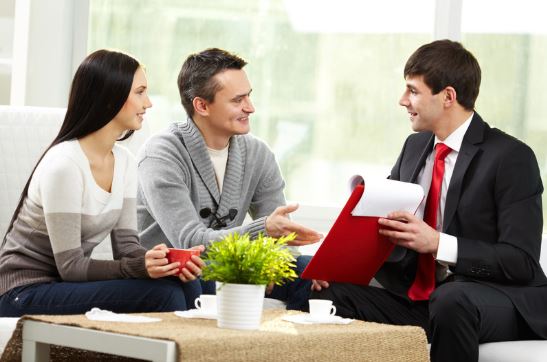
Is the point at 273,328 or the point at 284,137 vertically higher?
the point at 284,137

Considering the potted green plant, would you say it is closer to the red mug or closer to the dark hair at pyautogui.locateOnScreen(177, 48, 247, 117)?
the red mug

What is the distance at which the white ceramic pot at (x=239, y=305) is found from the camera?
209cm

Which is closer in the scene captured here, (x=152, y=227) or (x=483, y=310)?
(x=483, y=310)

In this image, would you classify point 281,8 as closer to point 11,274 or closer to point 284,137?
point 284,137

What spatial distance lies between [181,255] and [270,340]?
20.4 inches

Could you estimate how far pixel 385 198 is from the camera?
105 inches

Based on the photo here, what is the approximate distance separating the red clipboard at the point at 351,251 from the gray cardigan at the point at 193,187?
27 centimetres

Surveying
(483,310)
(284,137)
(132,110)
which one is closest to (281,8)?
(284,137)

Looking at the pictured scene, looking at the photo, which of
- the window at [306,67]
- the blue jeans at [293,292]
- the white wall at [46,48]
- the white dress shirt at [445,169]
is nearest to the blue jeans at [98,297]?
the blue jeans at [293,292]

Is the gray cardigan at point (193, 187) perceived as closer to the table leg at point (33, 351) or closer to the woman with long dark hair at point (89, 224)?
the woman with long dark hair at point (89, 224)

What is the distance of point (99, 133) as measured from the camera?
274 centimetres

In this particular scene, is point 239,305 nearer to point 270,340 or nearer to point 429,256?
point 270,340

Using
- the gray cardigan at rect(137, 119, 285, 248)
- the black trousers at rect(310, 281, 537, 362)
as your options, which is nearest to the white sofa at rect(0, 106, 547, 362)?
the gray cardigan at rect(137, 119, 285, 248)

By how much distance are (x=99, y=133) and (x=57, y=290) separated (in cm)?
47
